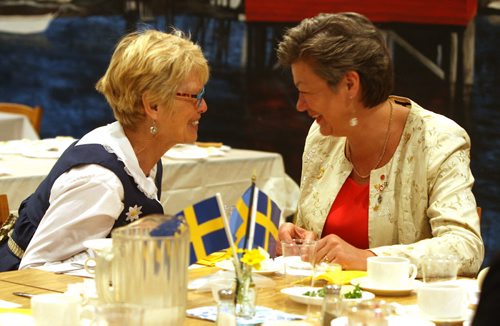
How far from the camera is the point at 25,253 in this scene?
2939mm

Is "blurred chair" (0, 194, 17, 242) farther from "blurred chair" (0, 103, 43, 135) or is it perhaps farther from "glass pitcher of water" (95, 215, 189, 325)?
"blurred chair" (0, 103, 43, 135)

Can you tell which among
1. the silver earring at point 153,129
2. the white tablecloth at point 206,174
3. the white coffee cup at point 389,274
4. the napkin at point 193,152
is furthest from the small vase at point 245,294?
the napkin at point 193,152

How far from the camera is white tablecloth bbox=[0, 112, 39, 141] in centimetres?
726

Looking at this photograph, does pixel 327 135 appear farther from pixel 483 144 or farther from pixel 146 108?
pixel 483 144

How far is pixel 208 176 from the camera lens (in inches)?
215

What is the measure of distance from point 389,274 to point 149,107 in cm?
108

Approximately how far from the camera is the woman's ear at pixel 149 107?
10.2 ft

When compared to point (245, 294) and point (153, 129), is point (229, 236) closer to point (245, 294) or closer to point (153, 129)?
point (245, 294)

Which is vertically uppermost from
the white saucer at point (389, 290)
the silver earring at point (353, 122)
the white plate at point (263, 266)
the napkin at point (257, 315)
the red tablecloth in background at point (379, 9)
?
the red tablecloth in background at point (379, 9)

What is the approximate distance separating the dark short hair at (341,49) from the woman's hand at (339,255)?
0.56 m

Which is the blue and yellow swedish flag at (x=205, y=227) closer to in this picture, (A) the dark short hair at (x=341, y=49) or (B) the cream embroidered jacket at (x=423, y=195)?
(B) the cream embroidered jacket at (x=423, y=195)

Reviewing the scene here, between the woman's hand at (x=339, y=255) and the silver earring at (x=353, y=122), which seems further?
the silver earring at (x=353, y=122)

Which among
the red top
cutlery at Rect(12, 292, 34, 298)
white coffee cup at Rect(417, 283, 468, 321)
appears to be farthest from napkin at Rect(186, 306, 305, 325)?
the red top

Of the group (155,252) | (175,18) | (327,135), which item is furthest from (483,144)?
(155,252)
